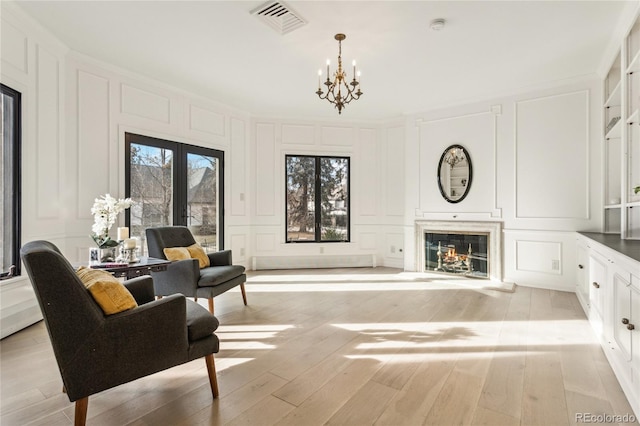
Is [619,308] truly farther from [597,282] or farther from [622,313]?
[597,282]

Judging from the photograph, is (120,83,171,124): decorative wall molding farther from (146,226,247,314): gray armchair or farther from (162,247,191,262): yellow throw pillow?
(162,247,191,262): yellow throw pillow

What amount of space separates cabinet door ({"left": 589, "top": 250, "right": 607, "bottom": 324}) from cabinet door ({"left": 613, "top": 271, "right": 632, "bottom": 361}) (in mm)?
373

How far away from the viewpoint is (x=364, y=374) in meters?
2.23

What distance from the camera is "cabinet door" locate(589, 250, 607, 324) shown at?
2.63m

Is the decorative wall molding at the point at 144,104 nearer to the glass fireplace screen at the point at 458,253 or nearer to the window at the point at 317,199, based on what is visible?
the window at the point at 317,199

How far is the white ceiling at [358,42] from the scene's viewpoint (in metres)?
2.94

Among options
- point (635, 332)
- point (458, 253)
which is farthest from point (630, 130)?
point (458, 253)

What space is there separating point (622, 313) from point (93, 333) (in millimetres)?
3034

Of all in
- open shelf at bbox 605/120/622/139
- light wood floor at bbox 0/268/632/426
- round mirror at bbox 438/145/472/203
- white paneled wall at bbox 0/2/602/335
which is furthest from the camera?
round mirror at bbox 438/145/472/203

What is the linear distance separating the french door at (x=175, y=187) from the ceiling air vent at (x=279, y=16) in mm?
2457

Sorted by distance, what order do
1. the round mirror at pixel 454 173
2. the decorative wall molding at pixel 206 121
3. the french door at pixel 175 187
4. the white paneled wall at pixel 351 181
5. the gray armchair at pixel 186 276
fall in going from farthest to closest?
the white paneled wall at pixel 351 181, the round mirror at pixel 454 173, the decorative wall molding at pixel 206 121, the french door at pixel 175 187, the gray armchair at pixel 186 276

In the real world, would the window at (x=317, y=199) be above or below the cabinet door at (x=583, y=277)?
above

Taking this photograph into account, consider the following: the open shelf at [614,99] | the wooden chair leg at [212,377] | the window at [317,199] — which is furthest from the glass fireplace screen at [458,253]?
the wooden chair leg at [212,377]

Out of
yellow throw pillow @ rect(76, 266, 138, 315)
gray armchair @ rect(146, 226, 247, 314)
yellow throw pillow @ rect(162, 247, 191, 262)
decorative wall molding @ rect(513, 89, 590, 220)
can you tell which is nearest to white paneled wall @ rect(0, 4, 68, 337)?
gray armchair @ rect(146, 226, 247, 314)
